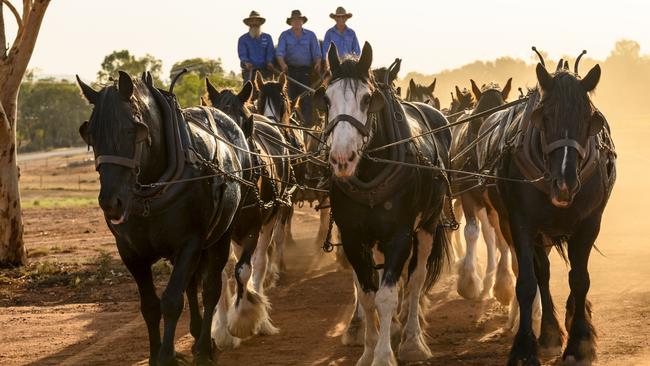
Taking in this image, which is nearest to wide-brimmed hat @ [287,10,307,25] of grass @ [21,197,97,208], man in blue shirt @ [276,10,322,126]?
Answer: man in blue shirt @ [276,10,322,126]

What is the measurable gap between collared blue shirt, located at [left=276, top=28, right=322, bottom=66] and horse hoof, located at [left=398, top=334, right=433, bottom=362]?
7638mm

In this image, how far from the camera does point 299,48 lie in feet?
50.8

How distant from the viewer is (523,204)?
7699mm

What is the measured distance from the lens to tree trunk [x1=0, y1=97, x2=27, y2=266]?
15.1 m

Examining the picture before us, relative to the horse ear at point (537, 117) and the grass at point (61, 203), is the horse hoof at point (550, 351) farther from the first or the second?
the grass at point (61, 203)

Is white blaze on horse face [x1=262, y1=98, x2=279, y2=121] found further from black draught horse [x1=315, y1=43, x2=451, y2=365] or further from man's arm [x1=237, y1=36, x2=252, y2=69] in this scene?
black draught horse [x1=315, y1=43, x2=451, y2=365]

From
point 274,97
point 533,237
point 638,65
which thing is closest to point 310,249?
point 274,97

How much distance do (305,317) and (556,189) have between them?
Result: 4.31m

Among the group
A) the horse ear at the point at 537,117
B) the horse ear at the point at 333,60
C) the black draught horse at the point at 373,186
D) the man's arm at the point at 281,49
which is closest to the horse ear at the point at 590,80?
the horse ear at the point at 537,117

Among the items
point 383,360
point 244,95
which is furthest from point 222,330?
point 383,360

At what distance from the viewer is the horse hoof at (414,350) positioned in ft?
27.7

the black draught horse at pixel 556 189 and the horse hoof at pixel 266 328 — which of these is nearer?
the black draught horse at pixel 556 189

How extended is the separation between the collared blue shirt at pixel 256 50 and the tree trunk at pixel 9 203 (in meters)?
3.42

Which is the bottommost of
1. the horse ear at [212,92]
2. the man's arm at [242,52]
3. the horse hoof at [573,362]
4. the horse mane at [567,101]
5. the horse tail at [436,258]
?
the horse hoof at [573,362]
